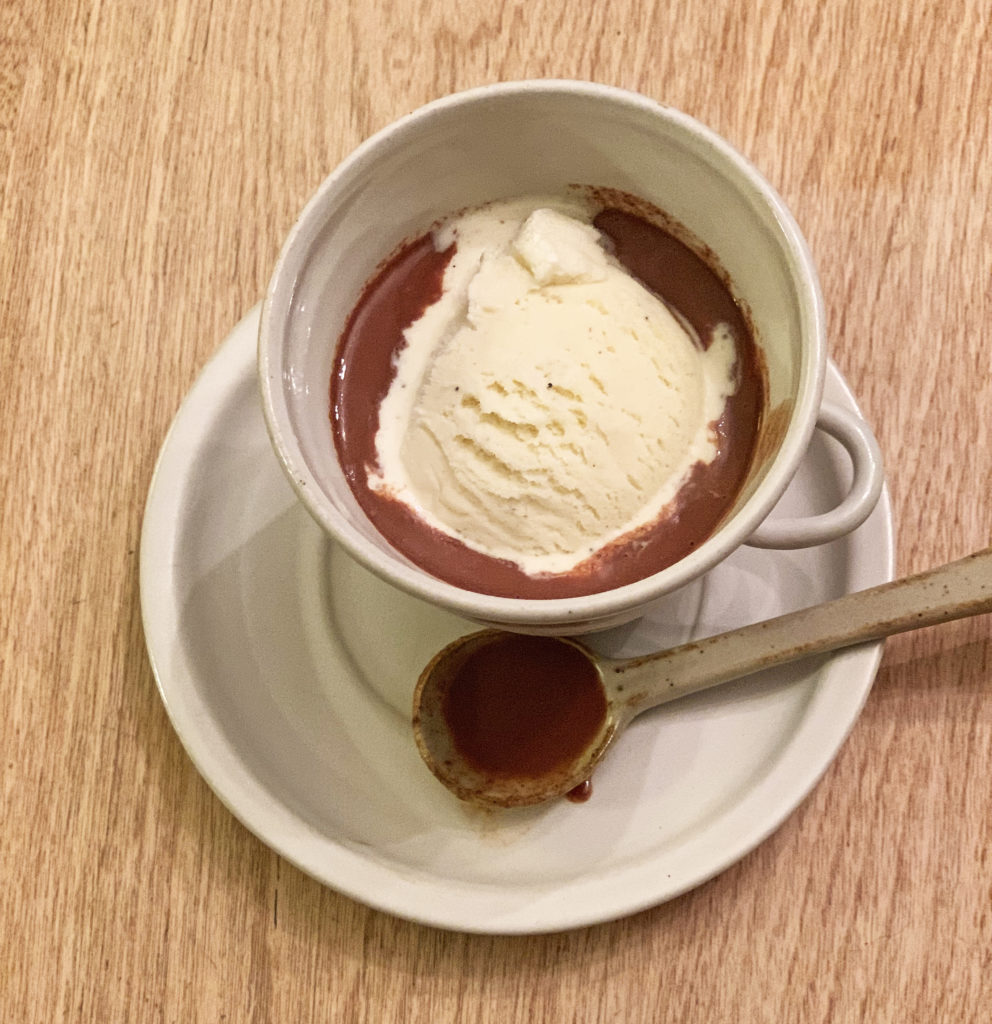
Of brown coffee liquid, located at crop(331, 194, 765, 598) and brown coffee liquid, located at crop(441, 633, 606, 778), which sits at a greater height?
brown coffee liquid, located at crop(331, 194, 765, 598)

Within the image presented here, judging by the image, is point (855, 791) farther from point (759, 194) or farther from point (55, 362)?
point (55, 362)

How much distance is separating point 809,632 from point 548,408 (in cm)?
37

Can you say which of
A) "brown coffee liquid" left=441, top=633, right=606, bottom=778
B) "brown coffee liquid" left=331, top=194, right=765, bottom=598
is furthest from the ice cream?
"brown coffee liquid" left=441, top=633, right=606, bottom=778

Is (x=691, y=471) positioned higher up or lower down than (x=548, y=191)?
lower down

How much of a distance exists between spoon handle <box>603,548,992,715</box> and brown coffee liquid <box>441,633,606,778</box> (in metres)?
0.04

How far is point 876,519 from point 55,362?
3.44ft

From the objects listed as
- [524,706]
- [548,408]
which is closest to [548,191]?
[548,408]

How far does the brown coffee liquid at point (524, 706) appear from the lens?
1.04 metres

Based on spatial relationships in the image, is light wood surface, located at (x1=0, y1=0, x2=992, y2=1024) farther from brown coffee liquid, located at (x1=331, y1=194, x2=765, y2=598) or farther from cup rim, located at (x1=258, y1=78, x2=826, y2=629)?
cup rim, located at (x1=258, y1=78, x2=826, y2=629)

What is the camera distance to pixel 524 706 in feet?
3.50

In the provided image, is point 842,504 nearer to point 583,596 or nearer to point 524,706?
point 583,596

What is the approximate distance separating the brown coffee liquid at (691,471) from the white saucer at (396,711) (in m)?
0.18

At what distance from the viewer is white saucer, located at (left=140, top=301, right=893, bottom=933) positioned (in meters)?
0.97

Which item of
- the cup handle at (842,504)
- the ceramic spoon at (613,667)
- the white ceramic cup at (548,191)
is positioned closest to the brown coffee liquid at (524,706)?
the ceramic spoon at (613,667)
